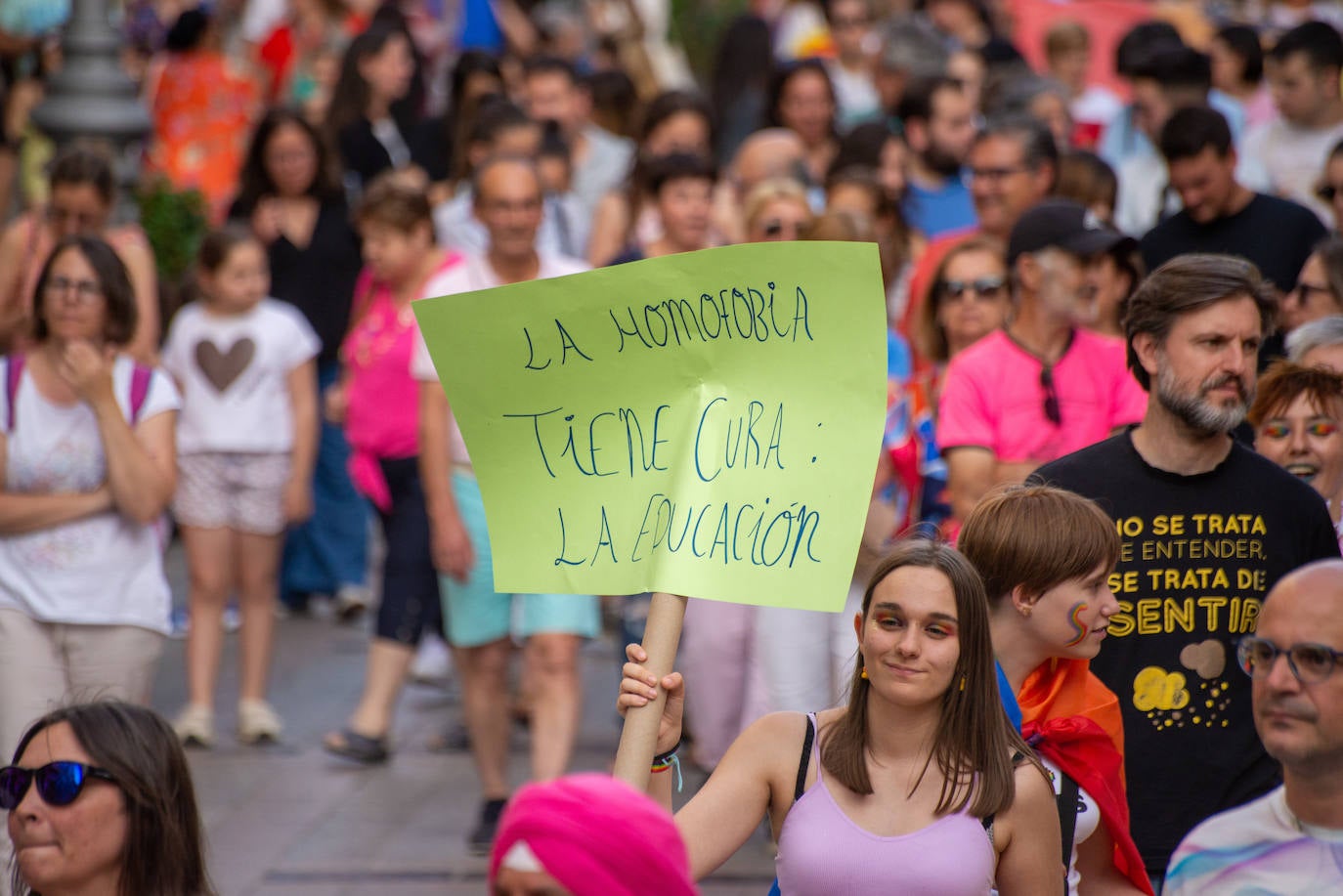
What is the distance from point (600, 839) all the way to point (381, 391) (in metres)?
5.30

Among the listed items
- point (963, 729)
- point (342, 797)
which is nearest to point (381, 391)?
point (342, 797)

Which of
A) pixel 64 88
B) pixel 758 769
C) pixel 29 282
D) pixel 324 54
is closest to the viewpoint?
pixel 758 769

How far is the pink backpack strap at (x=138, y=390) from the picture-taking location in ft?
18.9

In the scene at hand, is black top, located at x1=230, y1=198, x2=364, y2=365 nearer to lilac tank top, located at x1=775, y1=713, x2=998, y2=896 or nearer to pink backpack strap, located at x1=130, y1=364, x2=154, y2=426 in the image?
pink backpack strap, located at x1=130, y1=364, x2=154, y2=426

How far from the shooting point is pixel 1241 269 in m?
4.24

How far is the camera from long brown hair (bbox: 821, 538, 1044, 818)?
124 inches

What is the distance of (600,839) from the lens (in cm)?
246

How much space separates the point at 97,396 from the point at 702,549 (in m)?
2.95

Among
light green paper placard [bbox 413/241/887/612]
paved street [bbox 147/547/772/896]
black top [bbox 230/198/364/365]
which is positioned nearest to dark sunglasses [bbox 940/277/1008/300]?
paved street [bbox 147/547/772/896]

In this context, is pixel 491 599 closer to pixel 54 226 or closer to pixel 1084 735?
pixel 54 226

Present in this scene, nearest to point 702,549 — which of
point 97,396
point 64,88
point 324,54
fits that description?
point 97,396

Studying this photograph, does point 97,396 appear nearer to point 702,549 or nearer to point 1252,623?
point 702,549

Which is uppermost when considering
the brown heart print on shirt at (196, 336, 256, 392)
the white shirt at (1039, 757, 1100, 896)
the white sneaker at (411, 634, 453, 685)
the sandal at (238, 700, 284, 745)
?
the brown heart print on shirt at (196, 336, 256, 392)

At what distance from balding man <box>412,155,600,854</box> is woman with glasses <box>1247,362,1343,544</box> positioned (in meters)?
2.56
